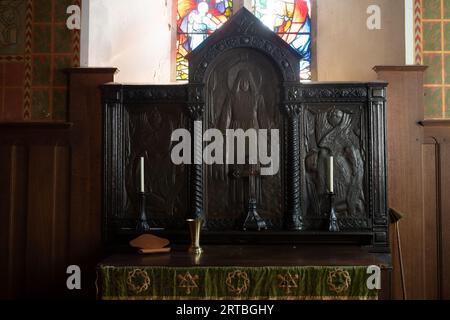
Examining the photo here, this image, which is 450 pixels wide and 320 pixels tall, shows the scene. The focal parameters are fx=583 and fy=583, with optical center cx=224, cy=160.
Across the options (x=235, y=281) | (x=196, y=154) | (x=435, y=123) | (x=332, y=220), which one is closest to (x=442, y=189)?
(x=435, y=123)

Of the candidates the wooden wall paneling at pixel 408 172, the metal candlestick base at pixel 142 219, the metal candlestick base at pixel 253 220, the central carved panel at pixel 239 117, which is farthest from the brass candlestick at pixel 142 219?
the wooden wall paneling at pixel 408 172

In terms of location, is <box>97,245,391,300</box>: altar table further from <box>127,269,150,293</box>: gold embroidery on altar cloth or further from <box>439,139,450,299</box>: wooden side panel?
<box>439,139,450,299</box>: wooden side panel

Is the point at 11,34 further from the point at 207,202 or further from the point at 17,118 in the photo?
the point at 207,202

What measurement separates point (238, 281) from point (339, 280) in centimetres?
80

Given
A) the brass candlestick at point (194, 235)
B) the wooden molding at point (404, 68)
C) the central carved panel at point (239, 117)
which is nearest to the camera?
the brass candlestick at point (194, 235)

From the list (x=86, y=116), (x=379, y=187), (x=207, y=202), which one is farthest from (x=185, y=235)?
(x=379, y=187)

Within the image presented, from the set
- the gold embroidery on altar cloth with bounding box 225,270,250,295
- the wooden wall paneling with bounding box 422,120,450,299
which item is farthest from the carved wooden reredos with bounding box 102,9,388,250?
the gold embroidery on altar cloth with bounding box 225,270,250,295

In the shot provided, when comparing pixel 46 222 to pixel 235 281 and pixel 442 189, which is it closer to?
pixel 235 281

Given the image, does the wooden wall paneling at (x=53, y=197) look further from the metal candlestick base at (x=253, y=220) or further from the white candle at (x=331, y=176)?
the white candle at (x=331, y=176)

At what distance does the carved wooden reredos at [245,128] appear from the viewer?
596cm

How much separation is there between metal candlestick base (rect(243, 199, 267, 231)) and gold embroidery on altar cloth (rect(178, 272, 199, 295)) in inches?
52.9

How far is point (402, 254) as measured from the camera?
604 cm

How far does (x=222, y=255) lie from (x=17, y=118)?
2.80 metres

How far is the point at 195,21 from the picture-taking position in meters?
7.43
